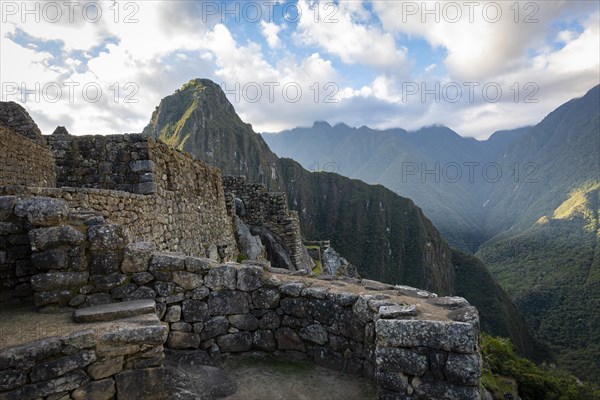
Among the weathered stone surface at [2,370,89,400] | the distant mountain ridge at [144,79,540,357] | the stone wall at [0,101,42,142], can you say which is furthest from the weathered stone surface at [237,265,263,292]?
the distant mountain ridge at [144,79,540,357]

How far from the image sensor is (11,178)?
38.5 ft

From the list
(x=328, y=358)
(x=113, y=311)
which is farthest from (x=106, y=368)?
(x=328, y=358)

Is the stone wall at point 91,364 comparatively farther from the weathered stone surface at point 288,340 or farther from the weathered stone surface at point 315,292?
the weathered stone surface at point 315,292

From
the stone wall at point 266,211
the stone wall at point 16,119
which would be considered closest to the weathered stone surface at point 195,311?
the stone wall at point 266,211

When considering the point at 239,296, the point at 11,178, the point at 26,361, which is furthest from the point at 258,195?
the point at 26,361

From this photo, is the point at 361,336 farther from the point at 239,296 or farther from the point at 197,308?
the point at 197,308

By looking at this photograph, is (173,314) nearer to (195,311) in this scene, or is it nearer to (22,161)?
(195,311)

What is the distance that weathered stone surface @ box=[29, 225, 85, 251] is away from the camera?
436cm

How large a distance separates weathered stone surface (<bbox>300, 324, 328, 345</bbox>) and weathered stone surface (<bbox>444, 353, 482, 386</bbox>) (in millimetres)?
1858

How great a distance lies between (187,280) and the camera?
5.30 meters

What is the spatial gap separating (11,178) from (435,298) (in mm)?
13334

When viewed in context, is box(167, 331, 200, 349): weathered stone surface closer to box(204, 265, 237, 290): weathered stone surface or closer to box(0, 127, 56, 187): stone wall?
box(204, 265, 237, 290): weathered stone surface

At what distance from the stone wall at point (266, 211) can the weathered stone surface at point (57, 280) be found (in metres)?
16.0

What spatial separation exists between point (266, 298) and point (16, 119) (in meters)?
19.4
